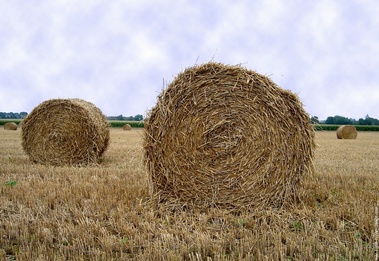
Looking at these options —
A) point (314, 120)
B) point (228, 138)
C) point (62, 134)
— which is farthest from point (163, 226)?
point (62, 134)

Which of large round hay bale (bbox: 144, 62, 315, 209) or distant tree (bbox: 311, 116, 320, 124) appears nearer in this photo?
large round hay bale (bbox: 144, 62, 315, 209)

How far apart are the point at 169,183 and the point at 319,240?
2113 mm

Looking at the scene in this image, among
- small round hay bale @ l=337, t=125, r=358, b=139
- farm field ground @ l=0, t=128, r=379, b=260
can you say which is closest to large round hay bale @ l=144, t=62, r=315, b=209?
farm field ground @ l=0, t=128, r=379, b=260

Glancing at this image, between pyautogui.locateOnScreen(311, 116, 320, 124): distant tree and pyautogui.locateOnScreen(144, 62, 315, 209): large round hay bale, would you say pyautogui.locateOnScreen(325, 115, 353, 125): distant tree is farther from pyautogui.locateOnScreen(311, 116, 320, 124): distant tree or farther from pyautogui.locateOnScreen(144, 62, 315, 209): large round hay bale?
pyautogui.locateOnScreen(144, 62, 315, 209): large round hay bale

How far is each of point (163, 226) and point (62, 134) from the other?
597 centimetres

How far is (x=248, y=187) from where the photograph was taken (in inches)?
192

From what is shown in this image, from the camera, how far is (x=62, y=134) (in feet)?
30.0

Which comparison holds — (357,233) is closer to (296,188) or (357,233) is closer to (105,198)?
(296,188)

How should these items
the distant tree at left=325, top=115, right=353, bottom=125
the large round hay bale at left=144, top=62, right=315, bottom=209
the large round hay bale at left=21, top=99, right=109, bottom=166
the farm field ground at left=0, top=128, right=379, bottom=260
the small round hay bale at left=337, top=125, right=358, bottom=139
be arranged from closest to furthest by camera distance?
the farm field ground at left=0, top=128, right=379, bottom=260 < the large round hay bale at left=144, top=62, right=315, bottom=209 < the large round hay bale at left=21, top=99, right=109, bottom=166 < the small round hay bale at left=337, top=125, right=358, bottom=139 < the distant tree at left=325, top=115, right=353, bottom=125

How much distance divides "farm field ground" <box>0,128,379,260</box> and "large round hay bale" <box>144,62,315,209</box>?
0.35m

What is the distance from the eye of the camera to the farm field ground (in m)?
3.25

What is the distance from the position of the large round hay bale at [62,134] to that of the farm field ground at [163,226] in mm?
2909

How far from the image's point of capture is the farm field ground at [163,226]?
3.25 metres

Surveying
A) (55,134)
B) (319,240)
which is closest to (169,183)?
(319,240)
